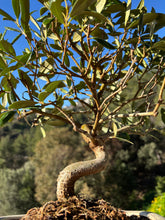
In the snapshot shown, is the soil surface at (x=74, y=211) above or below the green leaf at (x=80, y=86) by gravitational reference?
below

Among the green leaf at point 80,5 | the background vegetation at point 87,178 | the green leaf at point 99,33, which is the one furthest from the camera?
the background vegetation at point 87,178

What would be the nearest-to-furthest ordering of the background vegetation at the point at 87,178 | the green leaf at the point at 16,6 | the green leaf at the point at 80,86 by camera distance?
1. the green leaf at the point at 16,6
2. the green leaf at the point at 80,86
3. the background vegetation at the point at 87,178

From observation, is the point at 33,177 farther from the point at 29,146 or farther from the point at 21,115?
the point at 21,115

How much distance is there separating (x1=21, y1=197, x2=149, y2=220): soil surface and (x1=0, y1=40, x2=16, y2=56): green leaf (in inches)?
18.6

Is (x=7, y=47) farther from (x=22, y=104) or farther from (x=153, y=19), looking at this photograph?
(x=153, y=19)

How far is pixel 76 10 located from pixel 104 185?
7446mm

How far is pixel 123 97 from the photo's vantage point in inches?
38.8

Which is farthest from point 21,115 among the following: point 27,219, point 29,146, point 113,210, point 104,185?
point 29,146

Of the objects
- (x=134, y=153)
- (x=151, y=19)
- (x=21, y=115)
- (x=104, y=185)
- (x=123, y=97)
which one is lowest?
(x=104, y=185)

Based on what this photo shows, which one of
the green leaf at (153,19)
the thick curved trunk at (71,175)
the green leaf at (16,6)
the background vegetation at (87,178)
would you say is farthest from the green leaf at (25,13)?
the background vegetation at (87,178)

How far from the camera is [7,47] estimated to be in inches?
22.3

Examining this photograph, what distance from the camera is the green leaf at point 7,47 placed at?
554 millimetres

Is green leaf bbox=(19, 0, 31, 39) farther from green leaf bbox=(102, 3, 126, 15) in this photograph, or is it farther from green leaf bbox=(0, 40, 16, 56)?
green leaf bbox=(102, 3, 126, 15)

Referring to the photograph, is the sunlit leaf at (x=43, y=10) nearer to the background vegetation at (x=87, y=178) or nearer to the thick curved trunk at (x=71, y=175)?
the thick curved trunk at (x=71, y=175)
